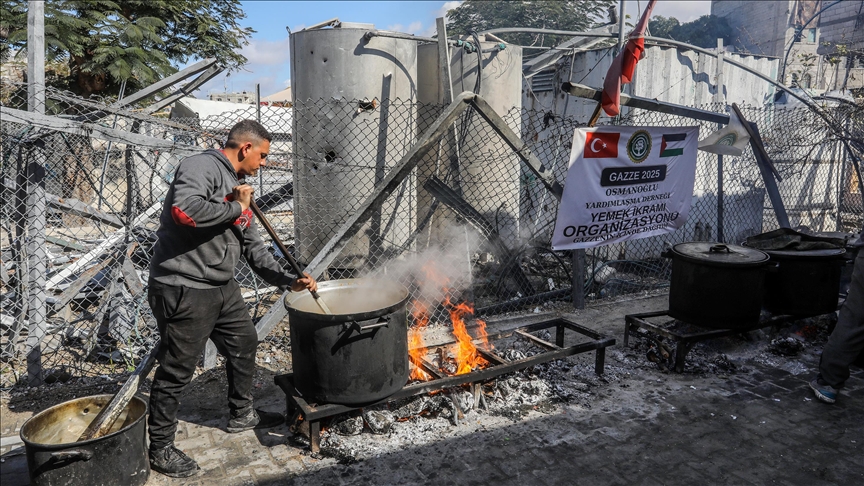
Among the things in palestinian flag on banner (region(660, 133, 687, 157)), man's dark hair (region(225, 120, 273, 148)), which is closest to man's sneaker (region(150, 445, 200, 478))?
man's dark hair (region(225, 120, 273, 148))

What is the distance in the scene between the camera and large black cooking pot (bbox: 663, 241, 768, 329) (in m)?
5.00

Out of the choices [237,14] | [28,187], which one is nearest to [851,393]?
[28,187]

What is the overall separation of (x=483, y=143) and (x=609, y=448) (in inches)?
158

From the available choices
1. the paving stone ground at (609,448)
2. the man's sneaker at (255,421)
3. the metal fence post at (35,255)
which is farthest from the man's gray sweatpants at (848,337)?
the metal fence post at (35,255)

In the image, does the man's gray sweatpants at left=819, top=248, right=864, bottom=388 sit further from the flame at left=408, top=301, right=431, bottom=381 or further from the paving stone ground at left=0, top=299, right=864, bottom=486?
the flame at left=408, top=301, right=431, bottom=381

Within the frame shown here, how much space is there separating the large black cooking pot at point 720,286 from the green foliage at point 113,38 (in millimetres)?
15504

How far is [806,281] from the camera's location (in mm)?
5562

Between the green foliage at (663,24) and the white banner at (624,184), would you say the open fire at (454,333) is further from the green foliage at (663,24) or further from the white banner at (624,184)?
the green foliage at (663,24)

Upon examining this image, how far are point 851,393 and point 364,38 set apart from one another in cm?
570

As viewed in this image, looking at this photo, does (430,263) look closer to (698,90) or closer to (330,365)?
(330,365)

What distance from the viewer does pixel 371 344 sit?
3.54 metres

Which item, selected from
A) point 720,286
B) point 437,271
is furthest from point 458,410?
point 720,286

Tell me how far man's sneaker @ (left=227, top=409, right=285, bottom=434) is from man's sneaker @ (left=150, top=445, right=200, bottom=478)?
1.57ft

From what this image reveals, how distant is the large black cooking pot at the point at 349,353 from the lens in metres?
3.46
